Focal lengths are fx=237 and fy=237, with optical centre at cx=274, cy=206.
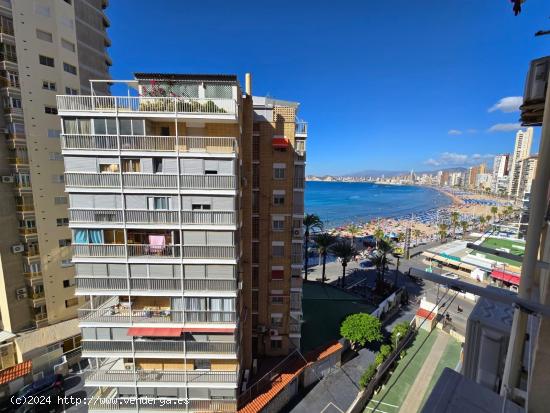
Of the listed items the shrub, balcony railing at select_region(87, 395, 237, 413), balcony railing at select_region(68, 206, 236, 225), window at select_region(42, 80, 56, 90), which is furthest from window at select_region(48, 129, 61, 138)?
the shrub

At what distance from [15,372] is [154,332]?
1384 cm

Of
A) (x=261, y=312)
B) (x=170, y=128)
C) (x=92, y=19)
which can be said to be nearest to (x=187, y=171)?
(x=170, y=128)

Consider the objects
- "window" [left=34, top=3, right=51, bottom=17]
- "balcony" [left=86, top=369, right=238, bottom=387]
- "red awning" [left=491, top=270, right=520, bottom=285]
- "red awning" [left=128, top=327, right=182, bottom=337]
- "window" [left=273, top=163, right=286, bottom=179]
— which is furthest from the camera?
"red awning" [left=491, top=270, right=520, bottom=285]

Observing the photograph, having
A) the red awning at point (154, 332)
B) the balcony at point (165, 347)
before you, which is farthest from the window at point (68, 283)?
the red awning at point (154, 332)

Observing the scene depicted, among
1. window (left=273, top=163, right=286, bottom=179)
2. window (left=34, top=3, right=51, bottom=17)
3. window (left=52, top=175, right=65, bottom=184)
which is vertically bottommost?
window (left=52, top=175, right=65, bottom=184)

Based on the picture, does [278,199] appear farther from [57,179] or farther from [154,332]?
[57,179]

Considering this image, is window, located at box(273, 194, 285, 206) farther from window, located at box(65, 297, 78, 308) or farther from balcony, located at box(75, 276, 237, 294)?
window, located at box(65, 297, 78, 308)

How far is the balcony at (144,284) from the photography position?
44.6ft

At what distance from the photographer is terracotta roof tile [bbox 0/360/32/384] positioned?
1723 cm

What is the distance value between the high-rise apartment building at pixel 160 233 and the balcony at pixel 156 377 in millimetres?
63

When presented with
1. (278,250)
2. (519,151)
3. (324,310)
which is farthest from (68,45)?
(519,151)

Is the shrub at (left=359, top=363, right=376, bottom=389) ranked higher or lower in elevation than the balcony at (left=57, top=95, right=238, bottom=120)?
lower

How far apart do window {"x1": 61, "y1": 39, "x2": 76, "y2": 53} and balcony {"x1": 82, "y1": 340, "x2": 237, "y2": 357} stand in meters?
24.1

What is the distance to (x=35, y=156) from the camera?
64.5ft
